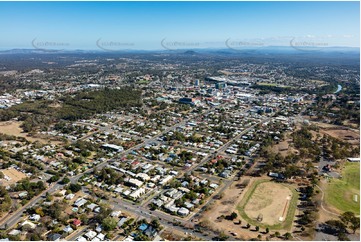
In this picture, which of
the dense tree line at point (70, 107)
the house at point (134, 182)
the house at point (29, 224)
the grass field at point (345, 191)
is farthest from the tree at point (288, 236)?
the dense tree line at point (70, 107)

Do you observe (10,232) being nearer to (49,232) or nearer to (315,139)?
(49,232)

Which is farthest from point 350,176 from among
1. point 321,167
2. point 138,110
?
point 138,110

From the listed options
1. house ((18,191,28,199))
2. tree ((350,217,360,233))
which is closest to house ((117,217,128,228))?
house ((18,191,28,199))

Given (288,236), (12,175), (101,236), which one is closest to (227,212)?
(288,236)

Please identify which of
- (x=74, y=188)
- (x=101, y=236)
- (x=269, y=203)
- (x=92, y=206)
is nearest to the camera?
(x=101, y=236)

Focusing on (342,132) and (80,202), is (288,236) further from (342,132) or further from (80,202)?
(342,132)
